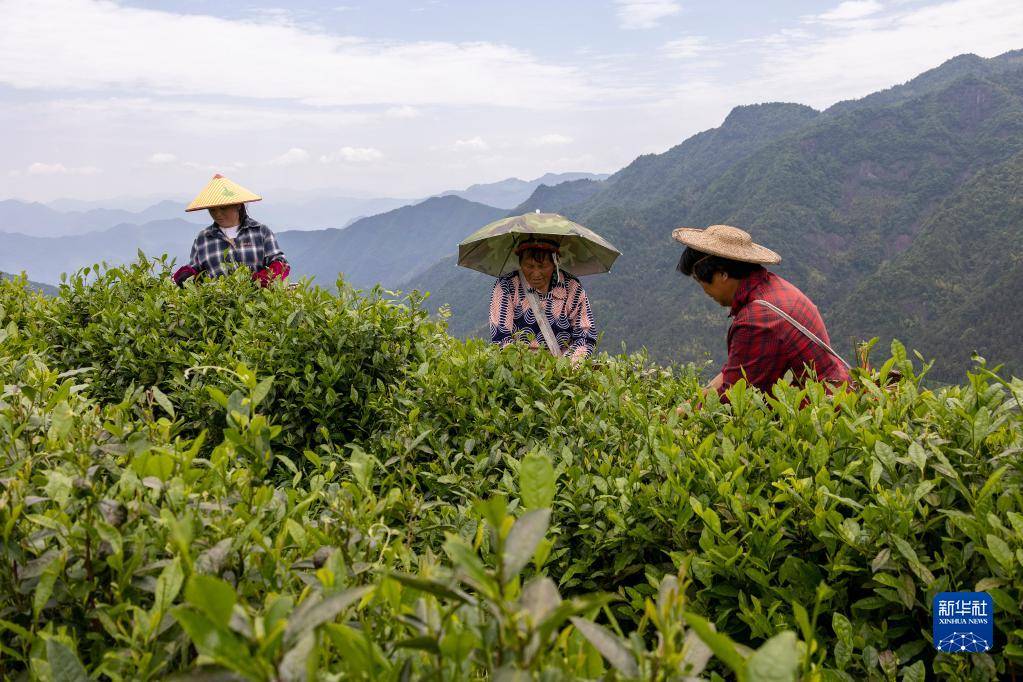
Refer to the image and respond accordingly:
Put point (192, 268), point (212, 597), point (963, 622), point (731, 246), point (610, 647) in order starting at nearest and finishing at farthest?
1. point (212, 597)
2. point (610, 647)
3. point (963, 622)
4. point (731, 246)
5. point (192, 268)

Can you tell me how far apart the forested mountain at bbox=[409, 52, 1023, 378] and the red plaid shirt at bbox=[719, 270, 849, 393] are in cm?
6798

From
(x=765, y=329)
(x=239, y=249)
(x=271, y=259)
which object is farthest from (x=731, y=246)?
(x=239, y=249)

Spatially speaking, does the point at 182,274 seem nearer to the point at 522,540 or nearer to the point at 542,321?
the point at 542,321

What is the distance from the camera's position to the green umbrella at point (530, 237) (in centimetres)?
617

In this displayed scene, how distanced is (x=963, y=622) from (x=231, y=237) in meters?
6.26

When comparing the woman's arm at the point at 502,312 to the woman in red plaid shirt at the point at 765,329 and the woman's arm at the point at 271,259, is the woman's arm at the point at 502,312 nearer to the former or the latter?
the woman's arm at the point at 271,259

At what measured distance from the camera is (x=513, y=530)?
3.40 ft

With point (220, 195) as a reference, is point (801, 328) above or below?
below

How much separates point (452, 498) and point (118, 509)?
70.4 inches

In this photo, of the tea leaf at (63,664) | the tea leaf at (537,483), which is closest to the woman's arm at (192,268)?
the tea leaf at (63,664)

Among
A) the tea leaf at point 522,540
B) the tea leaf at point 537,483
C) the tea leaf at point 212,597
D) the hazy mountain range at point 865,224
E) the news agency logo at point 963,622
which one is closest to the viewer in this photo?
the tea leaf at point 212,597

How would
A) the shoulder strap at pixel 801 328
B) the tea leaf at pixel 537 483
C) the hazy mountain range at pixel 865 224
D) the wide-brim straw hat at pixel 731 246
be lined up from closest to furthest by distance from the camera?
the tea leaf at pixel 537 483, the shoulder strap at pixel 801 328, the wide-brim straw hat at pixel 731 246, the hazy mountain range at pixel 865 224

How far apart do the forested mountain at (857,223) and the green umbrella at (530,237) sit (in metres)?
66.3

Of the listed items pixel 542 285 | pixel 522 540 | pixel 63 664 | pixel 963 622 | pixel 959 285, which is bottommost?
pixel 959 285
